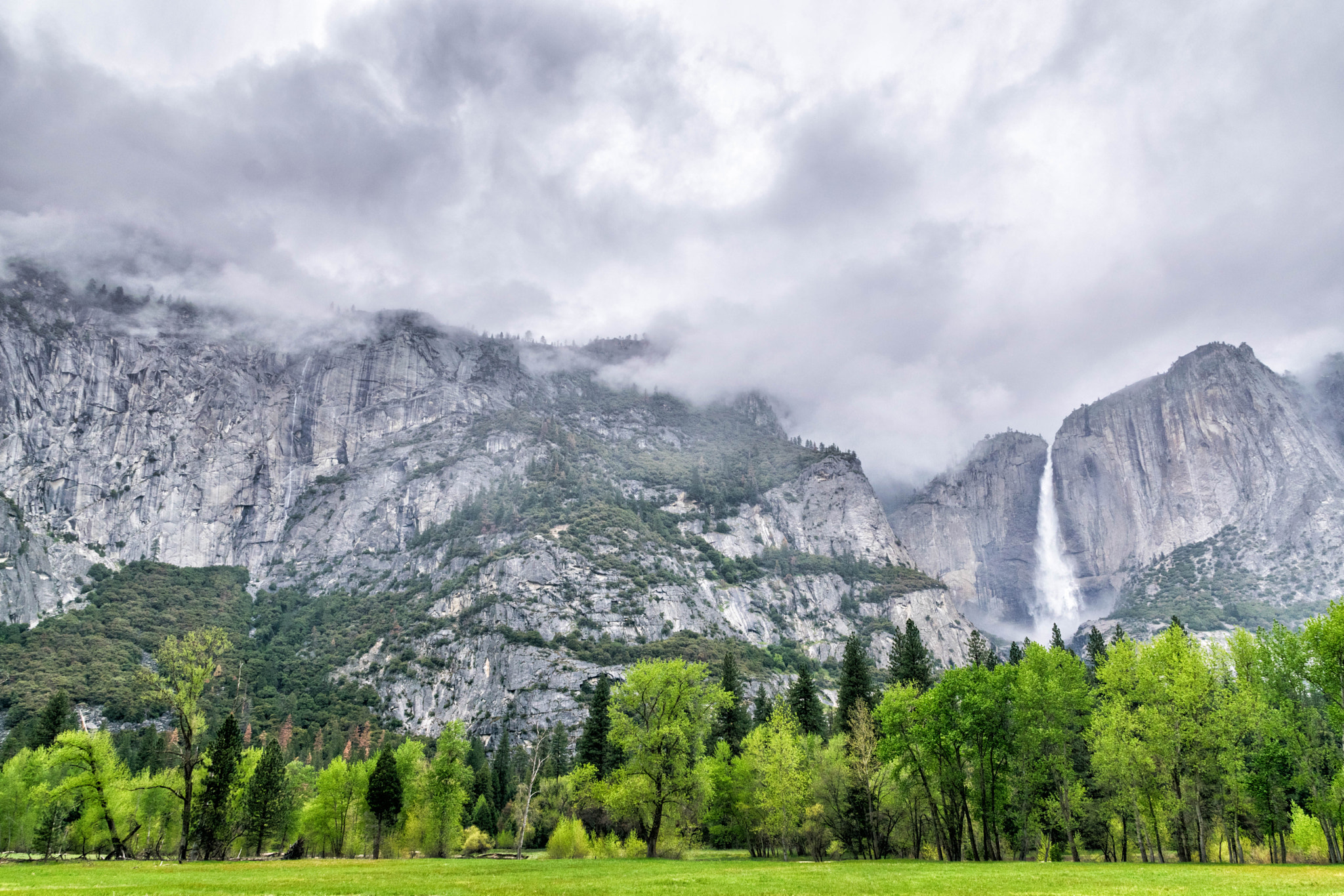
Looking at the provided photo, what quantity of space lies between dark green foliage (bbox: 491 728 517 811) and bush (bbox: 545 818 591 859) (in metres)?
37.4

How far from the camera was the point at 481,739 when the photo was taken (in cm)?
14488

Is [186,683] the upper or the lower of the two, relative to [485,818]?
upper

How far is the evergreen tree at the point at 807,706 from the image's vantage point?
225ft

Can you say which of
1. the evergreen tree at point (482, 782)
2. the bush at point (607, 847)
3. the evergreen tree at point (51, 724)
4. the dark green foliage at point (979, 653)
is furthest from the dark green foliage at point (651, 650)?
the bush at point (607, 847)

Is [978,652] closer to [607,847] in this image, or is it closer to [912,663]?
[912,663]

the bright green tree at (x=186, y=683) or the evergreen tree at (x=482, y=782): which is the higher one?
the bright green tree at (x=186, y=683)

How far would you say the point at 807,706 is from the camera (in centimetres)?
6981

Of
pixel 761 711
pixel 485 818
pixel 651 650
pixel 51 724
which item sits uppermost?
pixel 651 650

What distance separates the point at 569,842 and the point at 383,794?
17.0 metres

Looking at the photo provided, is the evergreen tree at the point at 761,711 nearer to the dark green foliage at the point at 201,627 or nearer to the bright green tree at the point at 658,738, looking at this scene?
the bright green tree at the point at 658,738

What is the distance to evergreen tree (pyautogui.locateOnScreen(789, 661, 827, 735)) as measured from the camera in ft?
225

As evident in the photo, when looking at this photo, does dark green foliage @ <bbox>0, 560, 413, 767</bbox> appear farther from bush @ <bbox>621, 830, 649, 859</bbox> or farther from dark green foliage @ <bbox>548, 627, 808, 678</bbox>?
bush @ <bbox>621, 830, 649, 859</bbox>

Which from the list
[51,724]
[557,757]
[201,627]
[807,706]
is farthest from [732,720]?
[201,627]

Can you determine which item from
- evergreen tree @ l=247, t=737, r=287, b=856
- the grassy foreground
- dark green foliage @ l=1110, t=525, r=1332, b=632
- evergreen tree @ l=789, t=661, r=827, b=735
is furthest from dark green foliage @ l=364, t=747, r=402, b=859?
dark green foliage @ l=1110, t=525, r=1332, b=632
